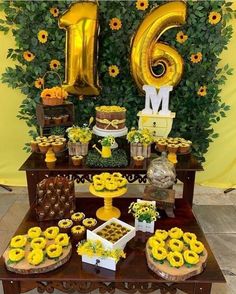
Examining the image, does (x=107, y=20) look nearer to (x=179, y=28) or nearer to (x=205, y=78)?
(x=179, y=28)

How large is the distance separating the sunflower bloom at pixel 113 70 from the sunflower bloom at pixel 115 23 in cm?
33

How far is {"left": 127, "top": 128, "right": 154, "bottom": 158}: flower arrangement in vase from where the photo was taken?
2.34 meters

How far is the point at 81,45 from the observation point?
8.59 feet

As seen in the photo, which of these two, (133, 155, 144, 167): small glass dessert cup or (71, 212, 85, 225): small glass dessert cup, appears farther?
(133, 155, 144, 167): small glass dessert cup

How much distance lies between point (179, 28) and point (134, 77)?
60 cm

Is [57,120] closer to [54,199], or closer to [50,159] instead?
[50,159]

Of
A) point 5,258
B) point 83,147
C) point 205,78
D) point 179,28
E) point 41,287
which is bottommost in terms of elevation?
point 41,287

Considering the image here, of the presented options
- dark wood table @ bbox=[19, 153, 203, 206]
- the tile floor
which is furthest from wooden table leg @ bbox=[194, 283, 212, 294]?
dark wood table @ bbox=[19, 153, 203, 206]

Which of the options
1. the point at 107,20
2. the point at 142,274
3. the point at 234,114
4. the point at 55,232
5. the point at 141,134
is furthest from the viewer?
the point at 234,114

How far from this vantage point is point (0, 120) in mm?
3238

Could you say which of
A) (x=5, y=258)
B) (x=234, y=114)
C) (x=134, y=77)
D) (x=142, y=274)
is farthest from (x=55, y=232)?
(x=234, y=114)

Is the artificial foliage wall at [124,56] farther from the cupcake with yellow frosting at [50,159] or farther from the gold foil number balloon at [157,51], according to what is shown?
the cupcake with yellow frosting at [50,159]

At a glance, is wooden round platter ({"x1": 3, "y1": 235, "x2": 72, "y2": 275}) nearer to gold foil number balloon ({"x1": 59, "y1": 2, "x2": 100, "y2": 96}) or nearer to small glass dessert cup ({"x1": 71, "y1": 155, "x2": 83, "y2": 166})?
small glass dessert cup ({"x1": 71, "y1": 155, "x2": 83, "y2": 166})

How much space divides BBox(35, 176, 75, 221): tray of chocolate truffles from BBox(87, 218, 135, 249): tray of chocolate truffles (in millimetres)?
334
